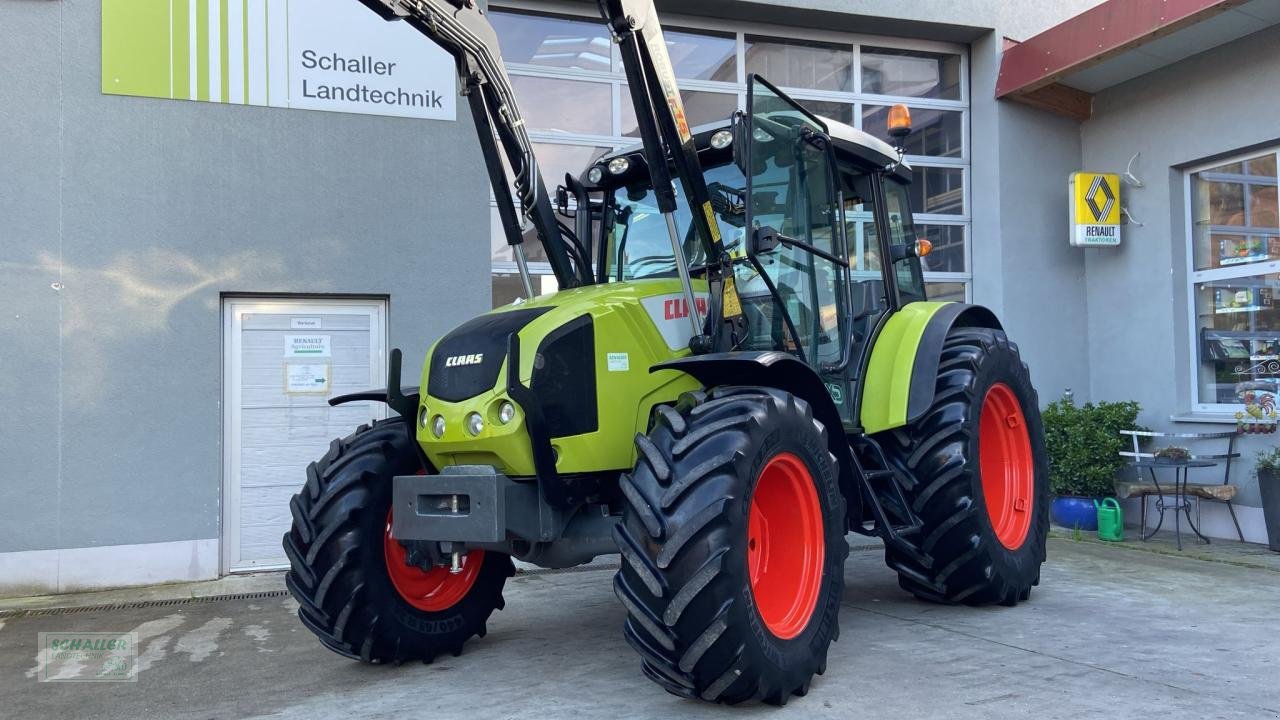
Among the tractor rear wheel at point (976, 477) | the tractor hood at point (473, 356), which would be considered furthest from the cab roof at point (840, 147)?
the tractor hood at point (473, 356)

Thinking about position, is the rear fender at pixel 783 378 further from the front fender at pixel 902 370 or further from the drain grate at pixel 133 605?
the drain grate at pixel 133 605

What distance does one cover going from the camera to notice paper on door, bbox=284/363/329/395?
768 centimetres

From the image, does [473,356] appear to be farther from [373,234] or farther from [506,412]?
[373,234]

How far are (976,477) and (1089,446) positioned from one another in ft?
13.7

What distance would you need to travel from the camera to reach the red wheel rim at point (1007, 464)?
5.64 meters

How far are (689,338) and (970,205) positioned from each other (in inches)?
251

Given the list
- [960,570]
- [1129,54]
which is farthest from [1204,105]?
[960,570]

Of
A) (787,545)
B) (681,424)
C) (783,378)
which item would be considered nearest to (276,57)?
(783,378)

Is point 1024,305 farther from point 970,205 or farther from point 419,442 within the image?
point 419,442

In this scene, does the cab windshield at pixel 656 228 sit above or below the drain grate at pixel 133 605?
above

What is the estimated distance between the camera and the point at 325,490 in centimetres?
438

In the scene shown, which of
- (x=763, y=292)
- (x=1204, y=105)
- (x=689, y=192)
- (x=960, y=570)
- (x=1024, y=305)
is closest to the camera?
(x=689, y=192)

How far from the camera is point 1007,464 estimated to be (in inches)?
227

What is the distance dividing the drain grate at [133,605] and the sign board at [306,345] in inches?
70.8
